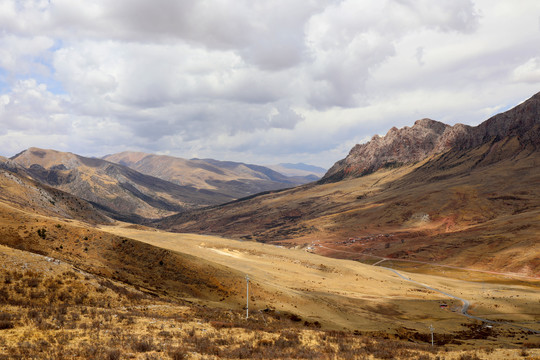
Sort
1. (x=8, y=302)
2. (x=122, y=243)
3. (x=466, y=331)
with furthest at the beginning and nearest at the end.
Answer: (x=122, y=243), (x=466, y=331), (x=8, y=302)

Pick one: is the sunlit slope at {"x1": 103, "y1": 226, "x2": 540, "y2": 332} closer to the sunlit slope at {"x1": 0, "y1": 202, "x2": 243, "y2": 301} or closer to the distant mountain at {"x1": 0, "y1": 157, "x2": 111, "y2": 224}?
Result: the sunlit slope at {"x1": 0, "y1": 202, "x2": 243, "y2": 301}

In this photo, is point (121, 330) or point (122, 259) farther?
point (122, 259)

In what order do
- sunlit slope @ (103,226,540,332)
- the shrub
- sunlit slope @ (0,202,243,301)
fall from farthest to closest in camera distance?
sunlit slope @ (103,226,540,332)
sunlit slope @ (0,202,243,301)
the shrub

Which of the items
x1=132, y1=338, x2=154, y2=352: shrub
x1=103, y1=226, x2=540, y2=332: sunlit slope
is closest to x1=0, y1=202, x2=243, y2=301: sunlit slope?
x1=103, y1=226, x2=540, y2=332: sunlit slope

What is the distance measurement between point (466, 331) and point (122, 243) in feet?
161

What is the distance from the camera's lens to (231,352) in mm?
21922

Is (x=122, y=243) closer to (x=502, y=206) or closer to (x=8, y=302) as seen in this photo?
(x=8, y=302)

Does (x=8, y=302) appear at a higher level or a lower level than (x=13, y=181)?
lower

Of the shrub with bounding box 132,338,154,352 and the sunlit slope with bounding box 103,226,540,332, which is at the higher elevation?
the shrub with bounding box 132,338,154,352

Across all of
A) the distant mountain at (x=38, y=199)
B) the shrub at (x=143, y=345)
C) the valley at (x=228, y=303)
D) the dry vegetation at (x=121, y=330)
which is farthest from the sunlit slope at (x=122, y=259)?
the distant mountain at (x=38, y=199)

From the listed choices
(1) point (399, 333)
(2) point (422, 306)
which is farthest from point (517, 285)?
(1) point (399, 333)

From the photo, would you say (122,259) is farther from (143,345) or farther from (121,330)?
(143,345)

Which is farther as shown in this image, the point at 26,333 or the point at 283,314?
the point at 283,314

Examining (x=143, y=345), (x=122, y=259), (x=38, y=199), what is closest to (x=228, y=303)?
(x=122, y=259)
